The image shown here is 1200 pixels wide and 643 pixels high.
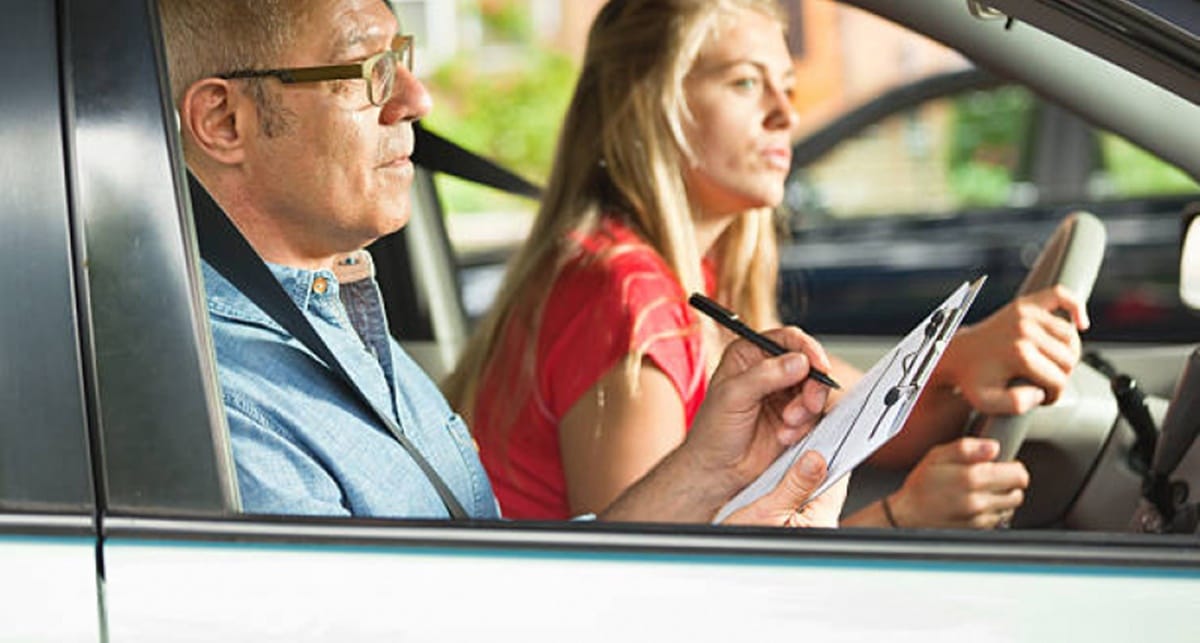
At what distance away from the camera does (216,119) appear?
1906mm

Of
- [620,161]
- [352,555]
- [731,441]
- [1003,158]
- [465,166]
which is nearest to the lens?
[352,555]

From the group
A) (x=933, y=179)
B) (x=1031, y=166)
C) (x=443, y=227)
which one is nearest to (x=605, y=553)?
(x=443, y=227)

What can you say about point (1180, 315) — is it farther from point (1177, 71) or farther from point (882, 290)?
point (1177, 71)

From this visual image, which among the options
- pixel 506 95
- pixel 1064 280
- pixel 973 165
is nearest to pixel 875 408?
pixel 1064 280

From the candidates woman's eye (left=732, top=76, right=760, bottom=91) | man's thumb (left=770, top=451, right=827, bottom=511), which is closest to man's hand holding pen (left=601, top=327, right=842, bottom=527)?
man's thumb (left=770, top=451, right=827, bottom=511)

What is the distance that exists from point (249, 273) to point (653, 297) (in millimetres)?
920

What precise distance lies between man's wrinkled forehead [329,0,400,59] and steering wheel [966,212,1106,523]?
1104 mm

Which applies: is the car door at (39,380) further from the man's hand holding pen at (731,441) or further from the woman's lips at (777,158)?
the woman's lips at (777,158)

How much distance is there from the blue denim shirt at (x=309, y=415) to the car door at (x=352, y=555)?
94 millimetres

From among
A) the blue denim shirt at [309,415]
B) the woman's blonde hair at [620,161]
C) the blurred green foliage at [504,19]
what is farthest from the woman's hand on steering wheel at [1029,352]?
the blurred green foliage at [504,19]

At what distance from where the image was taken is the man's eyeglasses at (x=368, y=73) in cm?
192

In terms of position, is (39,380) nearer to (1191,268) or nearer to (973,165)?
(1191,268)

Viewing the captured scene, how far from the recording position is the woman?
2551 millimetres

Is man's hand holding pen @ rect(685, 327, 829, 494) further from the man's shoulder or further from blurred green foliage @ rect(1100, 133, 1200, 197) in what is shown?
blurred green foliage @ rect(1100, 133, 1200, 197)
